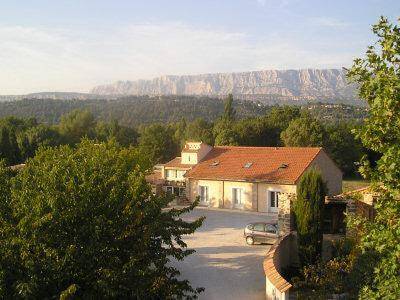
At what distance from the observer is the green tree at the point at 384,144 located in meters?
8.02

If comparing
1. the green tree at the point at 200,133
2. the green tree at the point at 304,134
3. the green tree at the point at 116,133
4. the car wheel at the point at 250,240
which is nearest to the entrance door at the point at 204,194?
the car wheel at the point at 250,240

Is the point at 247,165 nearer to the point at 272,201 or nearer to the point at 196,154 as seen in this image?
the point at 272,201

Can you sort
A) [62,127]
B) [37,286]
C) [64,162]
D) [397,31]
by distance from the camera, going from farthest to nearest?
[62,127]
[64,162]
[37,286]
[397,31]

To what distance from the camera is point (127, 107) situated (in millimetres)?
190000

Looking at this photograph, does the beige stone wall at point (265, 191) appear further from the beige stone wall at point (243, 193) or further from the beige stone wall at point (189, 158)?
the beige stone wall at point (189, 158)

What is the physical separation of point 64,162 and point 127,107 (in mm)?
177451

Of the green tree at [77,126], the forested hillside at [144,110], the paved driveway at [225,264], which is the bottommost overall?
the paved driveway at [225,264]

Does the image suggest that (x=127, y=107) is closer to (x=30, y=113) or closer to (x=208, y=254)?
(x=30, y=113)

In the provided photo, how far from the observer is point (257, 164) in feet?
120

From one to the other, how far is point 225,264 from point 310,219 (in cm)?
477

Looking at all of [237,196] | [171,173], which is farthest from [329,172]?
[171,173]

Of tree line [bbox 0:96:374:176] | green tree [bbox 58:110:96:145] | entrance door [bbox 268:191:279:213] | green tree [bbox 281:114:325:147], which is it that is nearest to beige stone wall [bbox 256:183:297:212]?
entrance door [bbox 268:191:279:213]

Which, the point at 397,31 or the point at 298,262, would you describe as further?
the point at 298,262

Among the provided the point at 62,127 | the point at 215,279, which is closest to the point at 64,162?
the point at 215,279
